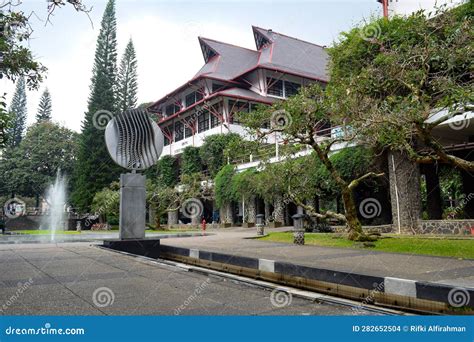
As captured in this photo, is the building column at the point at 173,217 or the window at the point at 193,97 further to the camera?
the building column at the point at 173,217

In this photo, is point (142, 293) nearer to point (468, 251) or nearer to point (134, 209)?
point (134, 209)

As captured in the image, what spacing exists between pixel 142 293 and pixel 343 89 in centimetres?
886

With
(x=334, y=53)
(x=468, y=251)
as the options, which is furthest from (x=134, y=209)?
(x=334, y=53)

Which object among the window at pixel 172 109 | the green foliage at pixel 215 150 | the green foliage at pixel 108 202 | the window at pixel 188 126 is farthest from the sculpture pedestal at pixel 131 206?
the window at pixel 172 109

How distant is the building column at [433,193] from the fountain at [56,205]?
28.2 meters

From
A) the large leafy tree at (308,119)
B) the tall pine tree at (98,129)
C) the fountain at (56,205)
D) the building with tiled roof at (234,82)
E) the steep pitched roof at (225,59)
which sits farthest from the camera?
the tall pine tree at (98,129)

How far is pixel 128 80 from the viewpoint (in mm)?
44031

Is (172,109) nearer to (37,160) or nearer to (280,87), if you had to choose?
(280,87)

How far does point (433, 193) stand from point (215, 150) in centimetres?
1627

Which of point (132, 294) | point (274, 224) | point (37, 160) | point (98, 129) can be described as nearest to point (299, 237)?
point (132, 294)

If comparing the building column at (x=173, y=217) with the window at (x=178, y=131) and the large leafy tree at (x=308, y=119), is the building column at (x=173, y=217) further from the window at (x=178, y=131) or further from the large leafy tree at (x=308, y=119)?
the large leafy tree at (x=308, y=119)

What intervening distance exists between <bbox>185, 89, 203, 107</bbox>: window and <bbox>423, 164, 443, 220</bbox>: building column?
20872 mm

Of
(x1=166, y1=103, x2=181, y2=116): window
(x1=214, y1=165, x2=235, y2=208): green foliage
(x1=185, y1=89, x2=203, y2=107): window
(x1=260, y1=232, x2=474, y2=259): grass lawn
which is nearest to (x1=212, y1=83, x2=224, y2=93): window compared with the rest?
(x1=185, y1=89, x2=203, y2=107): window

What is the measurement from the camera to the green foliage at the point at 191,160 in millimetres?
33094
